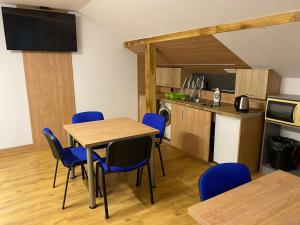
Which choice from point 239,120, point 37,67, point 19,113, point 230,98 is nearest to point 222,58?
point 230,98

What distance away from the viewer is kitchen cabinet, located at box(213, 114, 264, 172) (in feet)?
9.39

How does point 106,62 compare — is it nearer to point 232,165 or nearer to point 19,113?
point 19,113

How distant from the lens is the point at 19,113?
3.78 m

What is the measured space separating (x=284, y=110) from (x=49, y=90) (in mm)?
3569

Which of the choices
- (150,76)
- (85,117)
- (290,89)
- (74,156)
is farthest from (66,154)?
(290,89)

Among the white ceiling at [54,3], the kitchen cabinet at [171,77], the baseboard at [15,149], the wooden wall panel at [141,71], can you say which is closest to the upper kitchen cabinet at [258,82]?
the kitchen cabinet at [171,77]

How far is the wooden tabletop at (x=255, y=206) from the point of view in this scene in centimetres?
105

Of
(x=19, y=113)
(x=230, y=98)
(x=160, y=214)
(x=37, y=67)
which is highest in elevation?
(x=37, y=67)

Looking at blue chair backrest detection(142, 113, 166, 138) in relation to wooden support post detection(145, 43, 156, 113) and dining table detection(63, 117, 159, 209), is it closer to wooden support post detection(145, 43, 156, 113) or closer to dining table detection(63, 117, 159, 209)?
dining table detection(63, 117, 159, 209)

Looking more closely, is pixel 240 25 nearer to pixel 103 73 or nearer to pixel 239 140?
pixel 239 140

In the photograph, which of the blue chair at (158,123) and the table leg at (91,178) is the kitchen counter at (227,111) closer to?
the blue chair at (158,123)

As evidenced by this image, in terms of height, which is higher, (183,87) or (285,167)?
(183,87)

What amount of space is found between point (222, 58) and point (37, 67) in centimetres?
296

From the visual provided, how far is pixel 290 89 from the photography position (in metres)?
3.00
